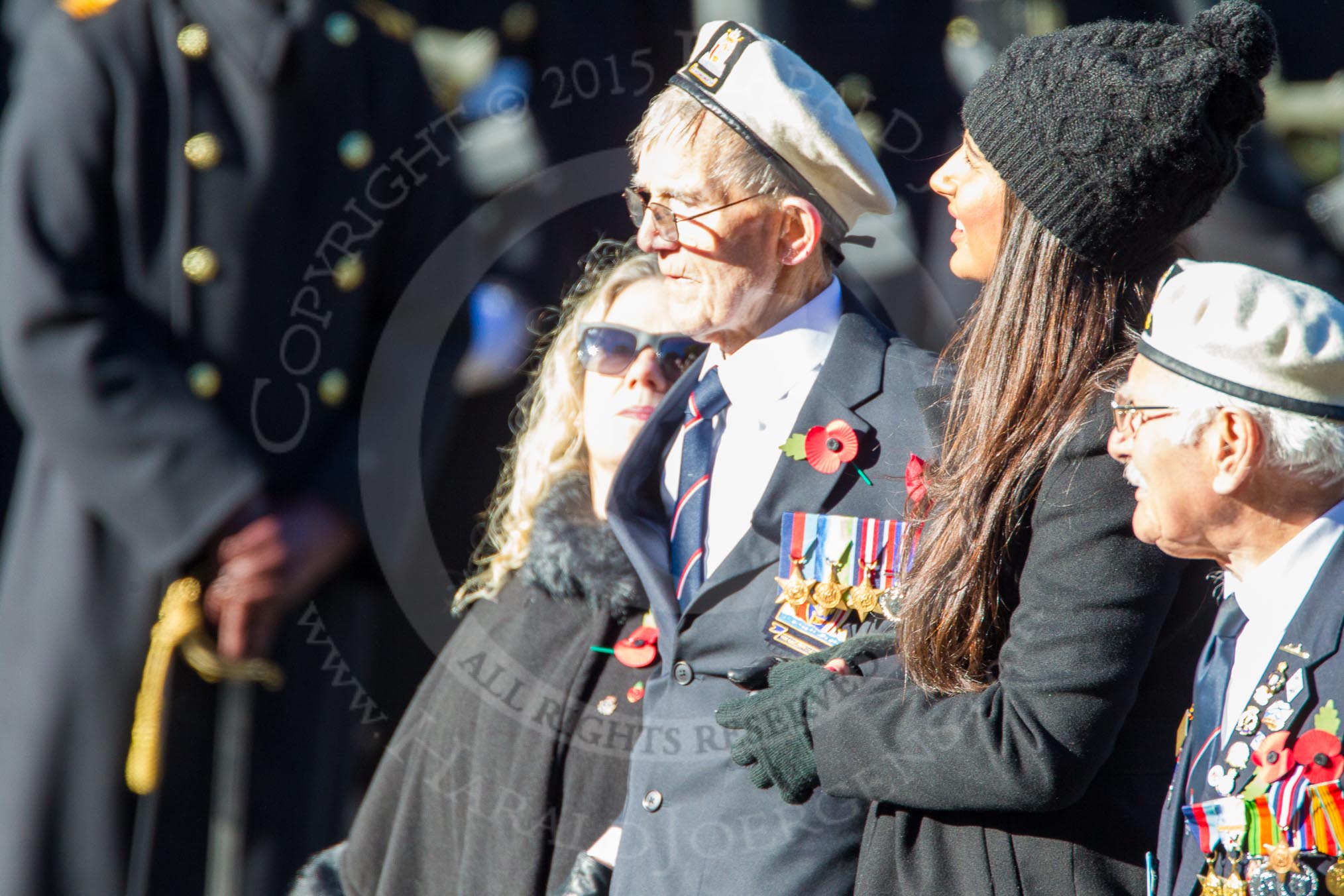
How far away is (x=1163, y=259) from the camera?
180 cm

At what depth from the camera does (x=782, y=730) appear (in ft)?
6.12

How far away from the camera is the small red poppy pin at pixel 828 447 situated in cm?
211

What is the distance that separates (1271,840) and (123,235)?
2.09 m

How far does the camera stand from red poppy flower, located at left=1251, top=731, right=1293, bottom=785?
1434 mm

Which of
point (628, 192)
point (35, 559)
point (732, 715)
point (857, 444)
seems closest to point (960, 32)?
point (628, 192)

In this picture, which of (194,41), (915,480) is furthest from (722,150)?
(194,41)

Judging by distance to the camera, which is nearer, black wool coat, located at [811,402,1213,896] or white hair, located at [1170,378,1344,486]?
white hair, located at [1170,378,1344,486]

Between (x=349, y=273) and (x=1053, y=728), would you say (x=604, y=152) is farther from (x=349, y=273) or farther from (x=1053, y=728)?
(x=1053, y=728)

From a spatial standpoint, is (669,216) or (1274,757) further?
(669,216)

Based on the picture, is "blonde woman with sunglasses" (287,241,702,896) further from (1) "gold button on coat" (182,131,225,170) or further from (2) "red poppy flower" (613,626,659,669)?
(1) "gold button on coat" (182,131,225,170)

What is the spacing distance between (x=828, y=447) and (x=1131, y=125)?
0.71m

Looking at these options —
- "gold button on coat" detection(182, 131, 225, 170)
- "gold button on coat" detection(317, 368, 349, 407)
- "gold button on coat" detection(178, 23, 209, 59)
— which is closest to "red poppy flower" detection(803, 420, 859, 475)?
"gold button on coat" detection(317, 368, 349, 407)

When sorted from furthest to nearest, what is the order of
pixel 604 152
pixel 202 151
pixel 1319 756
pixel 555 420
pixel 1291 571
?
pixel 604 152, pixel 555 420, pixel 202 151, pixel 1291 571, pixel 1319 756

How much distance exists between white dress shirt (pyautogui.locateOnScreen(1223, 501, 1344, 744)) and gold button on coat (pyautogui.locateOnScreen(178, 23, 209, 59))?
1.98 meters
